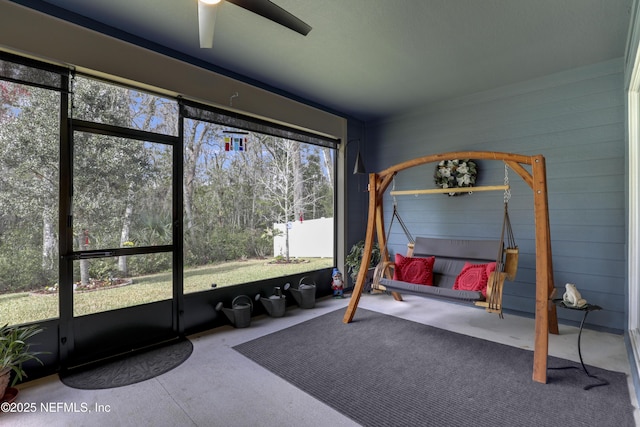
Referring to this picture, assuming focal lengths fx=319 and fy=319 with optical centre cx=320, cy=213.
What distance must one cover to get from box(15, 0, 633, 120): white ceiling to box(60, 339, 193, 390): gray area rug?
2758 millimetres

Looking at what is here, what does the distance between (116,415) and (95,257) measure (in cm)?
128

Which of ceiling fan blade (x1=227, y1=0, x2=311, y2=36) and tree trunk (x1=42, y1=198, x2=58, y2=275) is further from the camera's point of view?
tree trunk (x1=42, y1=198, x2=58, y2=275)

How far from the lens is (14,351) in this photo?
2100 mm

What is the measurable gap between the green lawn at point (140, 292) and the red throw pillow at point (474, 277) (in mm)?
2037

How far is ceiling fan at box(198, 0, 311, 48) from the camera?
5.77 ft

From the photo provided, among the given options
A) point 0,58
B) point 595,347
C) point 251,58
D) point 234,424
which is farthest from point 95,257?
point 595,347

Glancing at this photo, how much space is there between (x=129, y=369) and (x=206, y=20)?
254cm

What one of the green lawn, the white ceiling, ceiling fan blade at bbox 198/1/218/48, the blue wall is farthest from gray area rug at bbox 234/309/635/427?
the white ceiling

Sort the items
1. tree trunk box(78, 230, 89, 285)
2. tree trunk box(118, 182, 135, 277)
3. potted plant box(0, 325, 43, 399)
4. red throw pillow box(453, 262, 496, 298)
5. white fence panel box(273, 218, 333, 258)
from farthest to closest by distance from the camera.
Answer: white fence panel box(273, 218, 333, 258) < red throw pillow box(453, 262, 496, 298) < tree trunk box(118, 182, 135, 277) < tree trunk box(78, 230, 89, 285) < potted plant box(0, 325, 43, 399)

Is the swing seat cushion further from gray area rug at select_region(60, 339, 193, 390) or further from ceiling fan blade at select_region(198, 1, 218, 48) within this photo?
ceiling fan blade at select_region(198, 1, 218, 48)

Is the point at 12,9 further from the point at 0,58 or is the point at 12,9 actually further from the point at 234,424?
the point at 234,424

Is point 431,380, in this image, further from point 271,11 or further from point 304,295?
point 271,11

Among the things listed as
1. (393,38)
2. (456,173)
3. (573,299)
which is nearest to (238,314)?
(573,299)

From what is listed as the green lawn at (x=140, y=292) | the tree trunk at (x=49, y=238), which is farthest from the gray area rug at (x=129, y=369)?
the tree trunk at (x=49, y=238)
